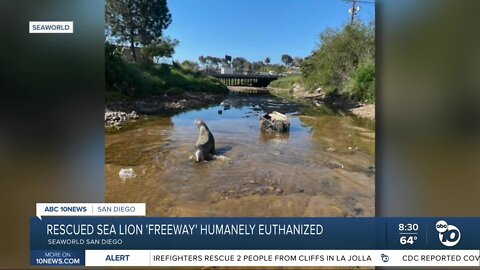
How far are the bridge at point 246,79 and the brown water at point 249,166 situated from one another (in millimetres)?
102

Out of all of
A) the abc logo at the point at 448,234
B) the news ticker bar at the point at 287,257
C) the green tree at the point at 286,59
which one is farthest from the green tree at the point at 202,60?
the abc logo at the point at 448,234

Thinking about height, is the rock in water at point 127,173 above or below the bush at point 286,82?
below

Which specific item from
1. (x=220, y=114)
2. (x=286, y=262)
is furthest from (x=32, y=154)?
(x=286, y=262)

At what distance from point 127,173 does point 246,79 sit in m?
1.02

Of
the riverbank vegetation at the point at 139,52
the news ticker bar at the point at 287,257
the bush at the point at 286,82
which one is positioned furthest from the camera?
the bush at the point at 286,82

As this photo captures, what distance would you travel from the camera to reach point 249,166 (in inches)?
67.9

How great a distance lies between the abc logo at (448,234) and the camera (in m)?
1.48

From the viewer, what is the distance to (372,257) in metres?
1.49

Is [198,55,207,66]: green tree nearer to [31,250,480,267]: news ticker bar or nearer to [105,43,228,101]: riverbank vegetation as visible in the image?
[105,43,228,101]: riverbank vegetation

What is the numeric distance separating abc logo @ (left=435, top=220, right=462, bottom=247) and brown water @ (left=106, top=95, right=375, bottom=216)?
1.32ft

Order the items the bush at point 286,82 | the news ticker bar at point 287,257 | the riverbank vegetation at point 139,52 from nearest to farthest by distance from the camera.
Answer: the news ticker bar at point 287,257
the riverbank vegetation at point 139,52
the bush at point 286,82

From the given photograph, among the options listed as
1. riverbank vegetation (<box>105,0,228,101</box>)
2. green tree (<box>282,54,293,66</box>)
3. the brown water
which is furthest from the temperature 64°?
riverbank vegetation (<box>105,0,228,101</box>)

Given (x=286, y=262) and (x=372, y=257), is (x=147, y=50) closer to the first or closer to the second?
(x=286, y=262)

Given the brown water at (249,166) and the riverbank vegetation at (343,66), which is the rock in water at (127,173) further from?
the riverbank vegetation at (343,66)
